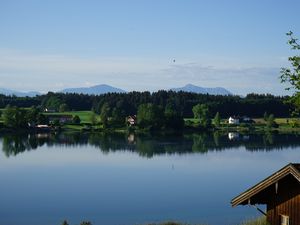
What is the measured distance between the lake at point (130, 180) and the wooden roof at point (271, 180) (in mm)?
20975

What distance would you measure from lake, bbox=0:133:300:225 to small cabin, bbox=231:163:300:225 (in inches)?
817

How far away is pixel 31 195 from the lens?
148 feet

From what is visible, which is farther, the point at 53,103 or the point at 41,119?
the point at 53,103

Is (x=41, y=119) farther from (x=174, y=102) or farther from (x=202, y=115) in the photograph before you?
(x=174, y=102)

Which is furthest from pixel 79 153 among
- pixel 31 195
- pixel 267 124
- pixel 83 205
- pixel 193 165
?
pixel 267 124

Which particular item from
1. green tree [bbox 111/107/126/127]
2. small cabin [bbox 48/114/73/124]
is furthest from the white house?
small cabin [bbox 48/114/73/124]

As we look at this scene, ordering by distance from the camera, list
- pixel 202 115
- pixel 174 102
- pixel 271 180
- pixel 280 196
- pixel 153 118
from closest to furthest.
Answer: pixel 271 180
pixel 280 196
pixel 153 118
pixel 202 115
pixel 174 102

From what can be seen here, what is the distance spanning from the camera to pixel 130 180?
5356 centimetres

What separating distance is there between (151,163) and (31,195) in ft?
84.3

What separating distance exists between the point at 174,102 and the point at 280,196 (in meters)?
162

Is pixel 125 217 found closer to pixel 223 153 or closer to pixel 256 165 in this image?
pixel 256 165

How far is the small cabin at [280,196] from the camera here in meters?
12.6

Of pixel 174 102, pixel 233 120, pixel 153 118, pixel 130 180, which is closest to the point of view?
pixel 130 180

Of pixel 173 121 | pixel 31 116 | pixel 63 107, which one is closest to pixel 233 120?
pixel 173 121
